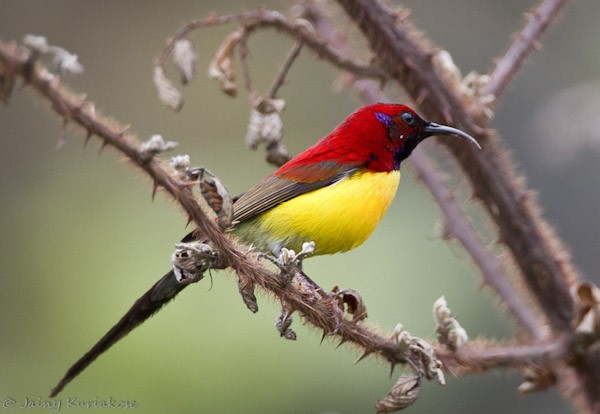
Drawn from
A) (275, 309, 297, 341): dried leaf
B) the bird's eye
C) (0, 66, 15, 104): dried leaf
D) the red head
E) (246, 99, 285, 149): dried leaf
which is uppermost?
the bird's eye

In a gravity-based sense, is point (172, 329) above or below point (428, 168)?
below

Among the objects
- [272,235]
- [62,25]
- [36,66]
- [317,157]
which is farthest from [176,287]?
[62,25]

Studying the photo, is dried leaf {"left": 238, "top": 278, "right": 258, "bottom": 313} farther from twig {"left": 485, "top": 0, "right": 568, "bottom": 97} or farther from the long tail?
twig {"left": 485, "top": 0, "right": 568, "bottom": 97}

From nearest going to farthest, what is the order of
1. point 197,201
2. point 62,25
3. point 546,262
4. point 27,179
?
point 197,201 → point 546,262 → point 27,179 → point 62,25

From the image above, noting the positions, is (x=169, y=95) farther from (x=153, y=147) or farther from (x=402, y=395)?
(x=402, y=395)

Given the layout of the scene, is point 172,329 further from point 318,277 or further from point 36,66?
point 36,66

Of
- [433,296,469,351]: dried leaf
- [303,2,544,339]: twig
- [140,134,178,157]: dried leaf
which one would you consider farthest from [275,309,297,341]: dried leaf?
[303,2,544,339]: twig

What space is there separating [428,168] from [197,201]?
1.59 meters

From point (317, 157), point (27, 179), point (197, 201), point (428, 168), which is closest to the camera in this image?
point (197, 201)

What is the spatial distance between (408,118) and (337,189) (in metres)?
0.52

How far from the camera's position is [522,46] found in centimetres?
306

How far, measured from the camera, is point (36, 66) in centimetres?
171

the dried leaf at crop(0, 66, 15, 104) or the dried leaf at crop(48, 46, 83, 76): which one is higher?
the dried leaf at crop(48, 46, 83, 76)

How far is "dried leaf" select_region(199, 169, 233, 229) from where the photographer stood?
206 centimetres
